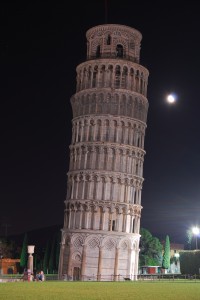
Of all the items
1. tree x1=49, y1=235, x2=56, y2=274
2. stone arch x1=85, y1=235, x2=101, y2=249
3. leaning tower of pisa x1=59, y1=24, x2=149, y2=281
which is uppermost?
leaning tower of pisa x1=59, y1=24, x2=149, y2=281

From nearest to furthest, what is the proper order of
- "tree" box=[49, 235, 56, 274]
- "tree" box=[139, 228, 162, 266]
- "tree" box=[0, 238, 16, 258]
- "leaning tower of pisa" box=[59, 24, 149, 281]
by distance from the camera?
"leaning tower of pisa" box=[59, 24, 149, 281]
"tree" box=[49, 235, 56, 274]
"tree" box=[139, 228, 162, 266]
"tree" box=[0, 238, 16, 258]

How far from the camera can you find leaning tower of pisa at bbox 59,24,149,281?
2763 inches

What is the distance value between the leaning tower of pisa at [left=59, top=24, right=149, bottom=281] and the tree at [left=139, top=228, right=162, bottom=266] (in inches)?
1370

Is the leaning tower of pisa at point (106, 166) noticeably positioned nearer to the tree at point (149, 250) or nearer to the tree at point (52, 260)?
the tree at point (52, 260)

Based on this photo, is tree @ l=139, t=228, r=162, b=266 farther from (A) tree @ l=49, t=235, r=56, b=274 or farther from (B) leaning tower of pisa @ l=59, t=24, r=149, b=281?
(B) leaning tower of pisa @ l=59, t=24, r=149, b=281

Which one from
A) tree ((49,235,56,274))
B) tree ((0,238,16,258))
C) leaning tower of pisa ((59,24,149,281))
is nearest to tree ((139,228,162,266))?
tree ((49,235,56,274))

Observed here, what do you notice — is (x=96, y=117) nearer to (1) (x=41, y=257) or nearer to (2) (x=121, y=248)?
(2) (x=121, y=248)

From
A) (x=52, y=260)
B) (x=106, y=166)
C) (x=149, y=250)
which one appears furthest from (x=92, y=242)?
(x=149, y=250)

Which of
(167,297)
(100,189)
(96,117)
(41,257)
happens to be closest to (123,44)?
(96,117)

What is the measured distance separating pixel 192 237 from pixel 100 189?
155 ft

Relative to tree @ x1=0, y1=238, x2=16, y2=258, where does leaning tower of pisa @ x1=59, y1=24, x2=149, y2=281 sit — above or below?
above

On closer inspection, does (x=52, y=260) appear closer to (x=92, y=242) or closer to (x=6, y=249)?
(x=6, y=249)

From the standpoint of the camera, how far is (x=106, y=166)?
72.1 m

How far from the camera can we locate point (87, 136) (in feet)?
242
